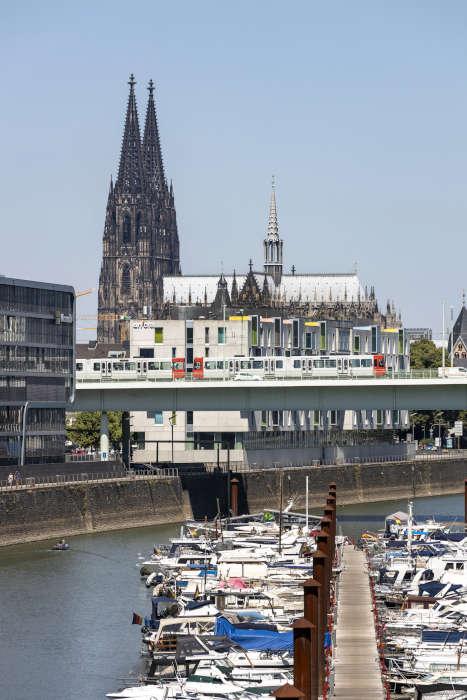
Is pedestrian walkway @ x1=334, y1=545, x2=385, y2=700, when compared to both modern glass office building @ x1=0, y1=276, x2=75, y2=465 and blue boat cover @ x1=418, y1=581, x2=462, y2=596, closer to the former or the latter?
blue boat cover @ x1=418, y1=581, x2=462, y2=596

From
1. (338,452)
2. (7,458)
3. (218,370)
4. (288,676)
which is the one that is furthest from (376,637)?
(338,452)

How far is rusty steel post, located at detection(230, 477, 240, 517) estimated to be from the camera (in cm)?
13588

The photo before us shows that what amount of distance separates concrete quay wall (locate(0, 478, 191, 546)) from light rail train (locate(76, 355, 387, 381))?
45.2 feet

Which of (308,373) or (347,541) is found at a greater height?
(308,373)

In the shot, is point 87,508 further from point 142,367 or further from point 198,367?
point 142,367

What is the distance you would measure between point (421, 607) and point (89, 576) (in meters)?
23.5

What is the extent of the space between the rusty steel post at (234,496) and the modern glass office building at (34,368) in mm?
12386

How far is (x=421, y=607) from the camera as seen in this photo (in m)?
81.6

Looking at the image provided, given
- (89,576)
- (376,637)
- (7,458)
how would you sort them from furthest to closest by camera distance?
1. (7,458)
2. (89,576)
3. (376,637)

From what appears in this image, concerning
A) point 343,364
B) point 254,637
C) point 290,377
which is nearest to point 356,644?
point 254,637

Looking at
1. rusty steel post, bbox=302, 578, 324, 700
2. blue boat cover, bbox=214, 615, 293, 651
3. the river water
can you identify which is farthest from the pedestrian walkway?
the river water

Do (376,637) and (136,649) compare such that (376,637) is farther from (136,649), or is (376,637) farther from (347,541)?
(347,541)

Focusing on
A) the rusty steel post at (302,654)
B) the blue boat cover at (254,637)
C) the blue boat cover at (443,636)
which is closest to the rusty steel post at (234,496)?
the blue boat cover at (254,637)

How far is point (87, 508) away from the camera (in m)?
122
